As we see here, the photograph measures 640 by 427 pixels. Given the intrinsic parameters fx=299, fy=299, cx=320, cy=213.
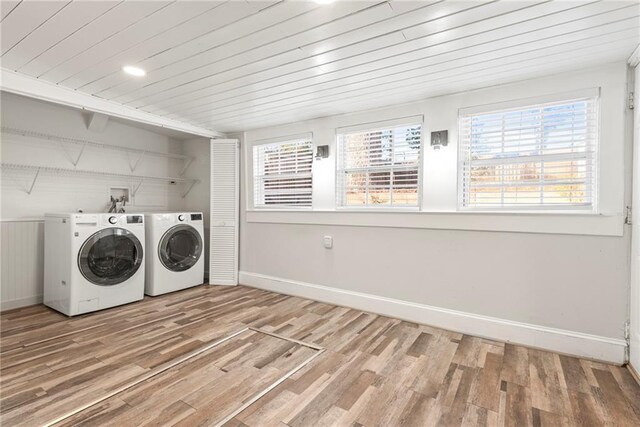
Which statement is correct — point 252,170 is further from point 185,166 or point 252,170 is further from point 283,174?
point 185,166

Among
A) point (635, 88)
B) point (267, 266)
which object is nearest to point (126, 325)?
point (267, 266)

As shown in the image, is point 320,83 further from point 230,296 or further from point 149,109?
point 230,296

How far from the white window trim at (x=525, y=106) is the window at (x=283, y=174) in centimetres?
171

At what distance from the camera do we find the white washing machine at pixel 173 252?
12.1 ft

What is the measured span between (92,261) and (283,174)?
2.28 metres

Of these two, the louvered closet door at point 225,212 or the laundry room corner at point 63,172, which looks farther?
the louvered closet door at point 225,212

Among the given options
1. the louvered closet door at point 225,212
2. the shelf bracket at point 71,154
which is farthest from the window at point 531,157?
the shelf bracket at point 71,154

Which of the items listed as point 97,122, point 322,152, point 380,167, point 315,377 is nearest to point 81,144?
point 97,122

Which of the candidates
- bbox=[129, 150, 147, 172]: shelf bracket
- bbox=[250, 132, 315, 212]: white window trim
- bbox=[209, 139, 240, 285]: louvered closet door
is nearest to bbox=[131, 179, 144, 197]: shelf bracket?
bbox=[129, 150, 147, 172]: shelf bracket

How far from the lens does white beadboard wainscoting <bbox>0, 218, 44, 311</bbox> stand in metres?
3.10

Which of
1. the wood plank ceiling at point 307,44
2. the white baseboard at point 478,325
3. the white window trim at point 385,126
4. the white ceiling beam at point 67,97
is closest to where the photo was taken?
the wood plank ceiling at point 307,44

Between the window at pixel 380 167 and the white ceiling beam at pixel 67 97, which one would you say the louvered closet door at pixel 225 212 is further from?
the window at pixel 380 167

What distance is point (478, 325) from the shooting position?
262 cm

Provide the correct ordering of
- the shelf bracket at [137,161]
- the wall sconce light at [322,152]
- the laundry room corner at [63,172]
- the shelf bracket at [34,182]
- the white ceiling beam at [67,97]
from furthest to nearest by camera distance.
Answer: the shelf bracket at [137,161] → the wall sconce light at [322,152] → the shelf bracket at [34,182] → the laundry room corner at [63,172] → the white ceiling beam at [67,97]
